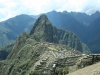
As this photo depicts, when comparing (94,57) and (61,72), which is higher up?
(94,57)

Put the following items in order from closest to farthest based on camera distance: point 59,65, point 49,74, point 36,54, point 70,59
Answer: point 49,74
point 59,65
point 70,59
point 36,54

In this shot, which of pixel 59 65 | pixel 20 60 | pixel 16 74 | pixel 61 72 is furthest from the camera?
pixel 20 60

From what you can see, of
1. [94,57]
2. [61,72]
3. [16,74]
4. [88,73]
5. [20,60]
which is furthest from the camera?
[20,60]

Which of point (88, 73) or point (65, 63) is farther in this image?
point (65, 63)

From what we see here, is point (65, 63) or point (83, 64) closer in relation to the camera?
point (83, 64)

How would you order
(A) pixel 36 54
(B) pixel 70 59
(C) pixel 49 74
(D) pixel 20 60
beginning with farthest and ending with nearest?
(D) pixel 20 60 < (A) pixel 36 54 < (B) pixel 70 59 < (C) pixel 49 74

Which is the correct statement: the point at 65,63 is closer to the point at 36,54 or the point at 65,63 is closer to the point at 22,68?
the point at 36,54

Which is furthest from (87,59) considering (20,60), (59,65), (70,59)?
(20,60)

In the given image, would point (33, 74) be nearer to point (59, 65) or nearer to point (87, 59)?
point (59, 65)

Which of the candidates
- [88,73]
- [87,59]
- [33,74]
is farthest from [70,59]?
[88,73]
